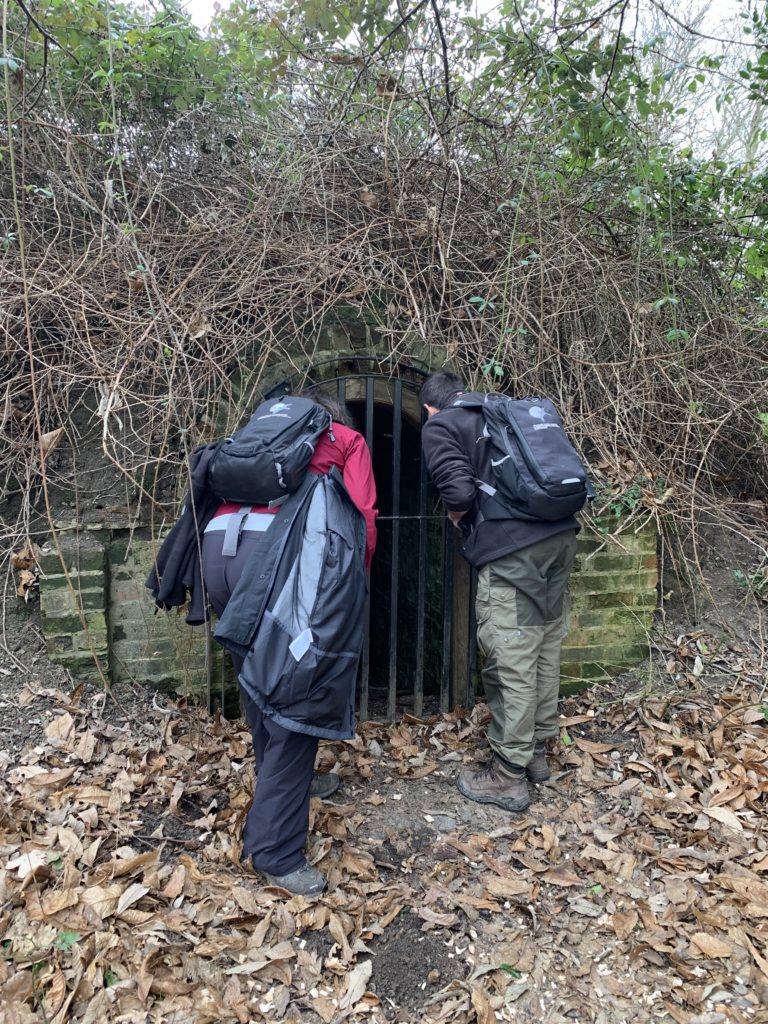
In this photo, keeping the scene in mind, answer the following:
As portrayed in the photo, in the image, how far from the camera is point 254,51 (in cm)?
423

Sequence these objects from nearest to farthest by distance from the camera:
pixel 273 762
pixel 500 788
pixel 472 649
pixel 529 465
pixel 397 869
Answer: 1. pixel 273 762
2. pixel 397 869
3. pixel 529 465
4. pixel 500 788
5. pixel 472 649

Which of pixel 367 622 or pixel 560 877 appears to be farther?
pixel 367 622

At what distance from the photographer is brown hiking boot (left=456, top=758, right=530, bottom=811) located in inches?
126

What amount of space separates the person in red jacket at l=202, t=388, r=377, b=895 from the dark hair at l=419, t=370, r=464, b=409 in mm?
746

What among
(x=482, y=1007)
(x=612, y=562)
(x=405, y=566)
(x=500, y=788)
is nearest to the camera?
(x=482, y=1007)

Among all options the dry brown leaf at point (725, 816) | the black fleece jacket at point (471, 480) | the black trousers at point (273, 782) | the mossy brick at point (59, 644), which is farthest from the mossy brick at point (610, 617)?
the mossy brick at point (59, 644)

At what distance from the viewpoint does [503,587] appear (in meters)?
3.14

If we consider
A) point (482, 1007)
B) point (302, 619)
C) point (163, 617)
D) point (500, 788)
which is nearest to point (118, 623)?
point (163, 617)

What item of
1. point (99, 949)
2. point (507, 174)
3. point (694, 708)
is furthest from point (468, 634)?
point (507, 174)

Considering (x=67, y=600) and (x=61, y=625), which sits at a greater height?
(x=67, y=600)

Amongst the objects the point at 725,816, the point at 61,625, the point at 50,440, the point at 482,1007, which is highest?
the point at 50,440

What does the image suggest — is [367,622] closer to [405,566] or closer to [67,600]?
[67,600]

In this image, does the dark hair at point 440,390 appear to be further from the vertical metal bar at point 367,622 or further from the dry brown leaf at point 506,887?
the dry brown leaf at point 506,887

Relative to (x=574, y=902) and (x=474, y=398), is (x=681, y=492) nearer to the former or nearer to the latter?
(x=474, y=398)
